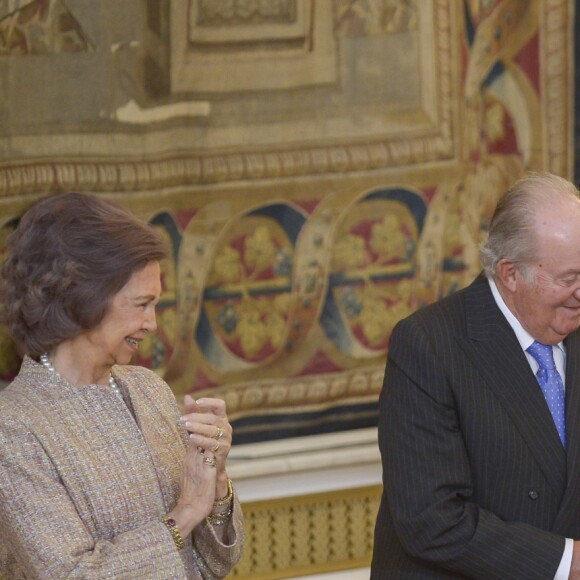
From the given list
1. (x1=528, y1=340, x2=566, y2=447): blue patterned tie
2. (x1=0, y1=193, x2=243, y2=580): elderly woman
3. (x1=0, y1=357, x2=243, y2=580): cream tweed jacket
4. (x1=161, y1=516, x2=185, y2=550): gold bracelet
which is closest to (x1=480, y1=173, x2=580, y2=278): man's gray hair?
(x1=528, y1=340, x2=566, y2=447): blue patterned tie

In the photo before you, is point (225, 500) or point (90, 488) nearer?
point (90, 488)

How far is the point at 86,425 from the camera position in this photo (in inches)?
118

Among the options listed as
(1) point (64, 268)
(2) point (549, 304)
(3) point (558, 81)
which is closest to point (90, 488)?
(1) point (64, 268)

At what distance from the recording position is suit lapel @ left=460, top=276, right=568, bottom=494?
10.6ft

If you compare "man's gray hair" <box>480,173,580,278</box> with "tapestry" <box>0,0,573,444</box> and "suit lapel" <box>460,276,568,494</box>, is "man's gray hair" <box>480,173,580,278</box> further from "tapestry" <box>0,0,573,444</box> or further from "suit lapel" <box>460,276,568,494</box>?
"tapestry" <box>0,0,573,444</box>

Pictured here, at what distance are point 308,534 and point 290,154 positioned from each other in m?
1.55

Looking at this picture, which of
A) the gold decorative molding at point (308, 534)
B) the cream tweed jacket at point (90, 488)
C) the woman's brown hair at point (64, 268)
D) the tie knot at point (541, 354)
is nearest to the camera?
the cream tweed jacket at point (90, 488)

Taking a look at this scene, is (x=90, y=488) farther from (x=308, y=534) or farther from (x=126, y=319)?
(x=308, y=534)

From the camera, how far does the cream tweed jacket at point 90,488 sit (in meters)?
2.79

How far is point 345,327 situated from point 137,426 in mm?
1824

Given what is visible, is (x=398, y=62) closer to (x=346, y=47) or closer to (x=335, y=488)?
(x=346, y=47)

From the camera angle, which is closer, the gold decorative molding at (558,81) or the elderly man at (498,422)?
the elderly man at (498,422)

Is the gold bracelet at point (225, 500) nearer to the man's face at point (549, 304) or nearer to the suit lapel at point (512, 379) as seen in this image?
the suit lapel at point (512, 379)

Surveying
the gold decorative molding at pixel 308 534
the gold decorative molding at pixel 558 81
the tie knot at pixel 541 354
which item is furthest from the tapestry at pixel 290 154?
the tie knot at pixel 541 354
